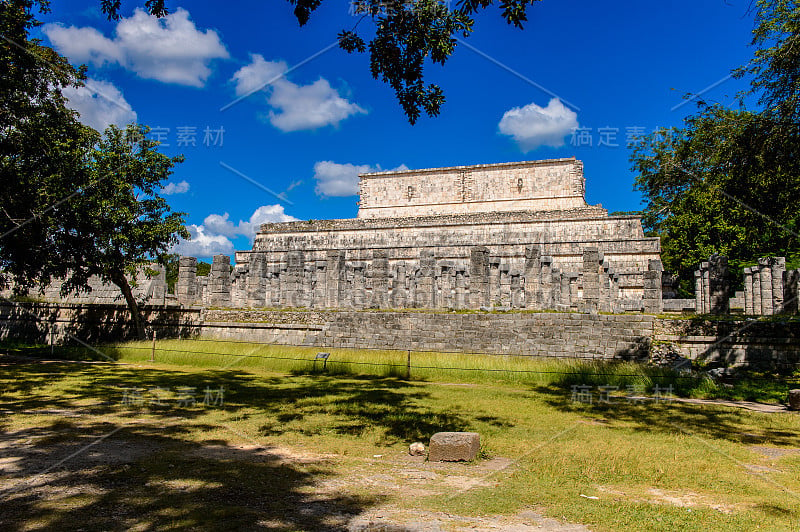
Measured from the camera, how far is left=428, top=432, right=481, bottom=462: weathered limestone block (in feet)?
18.2

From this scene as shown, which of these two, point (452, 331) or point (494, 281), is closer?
point (452, 331)

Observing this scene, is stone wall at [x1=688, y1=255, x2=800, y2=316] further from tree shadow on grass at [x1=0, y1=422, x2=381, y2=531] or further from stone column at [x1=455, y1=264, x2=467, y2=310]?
tree shadow on grass at [x1=0, y1=422, x2=381, y2=531]

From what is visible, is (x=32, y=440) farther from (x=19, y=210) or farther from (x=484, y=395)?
(x=19, y=210)

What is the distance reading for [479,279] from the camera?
17.2m

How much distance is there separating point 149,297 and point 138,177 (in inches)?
264

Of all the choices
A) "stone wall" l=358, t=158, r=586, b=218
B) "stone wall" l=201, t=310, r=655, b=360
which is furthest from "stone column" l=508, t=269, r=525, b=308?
"stone wall" l=358, t=158, r=586, b=218

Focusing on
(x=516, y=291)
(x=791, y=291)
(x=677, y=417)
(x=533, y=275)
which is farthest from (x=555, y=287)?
(x=677, y=417)

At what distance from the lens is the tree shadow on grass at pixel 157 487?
144 inches

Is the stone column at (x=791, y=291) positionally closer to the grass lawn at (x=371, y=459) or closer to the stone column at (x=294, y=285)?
the grass lawn at (x=371, y=459)

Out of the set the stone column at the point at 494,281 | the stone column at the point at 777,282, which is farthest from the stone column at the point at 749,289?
the stone column at the point at 494,281

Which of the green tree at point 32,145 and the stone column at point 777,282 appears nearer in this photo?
the green tree at point 32,145

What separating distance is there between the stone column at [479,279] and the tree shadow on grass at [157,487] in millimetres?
12160

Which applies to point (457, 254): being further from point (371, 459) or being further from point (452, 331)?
point (371, 459)

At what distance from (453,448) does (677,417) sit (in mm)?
4495
